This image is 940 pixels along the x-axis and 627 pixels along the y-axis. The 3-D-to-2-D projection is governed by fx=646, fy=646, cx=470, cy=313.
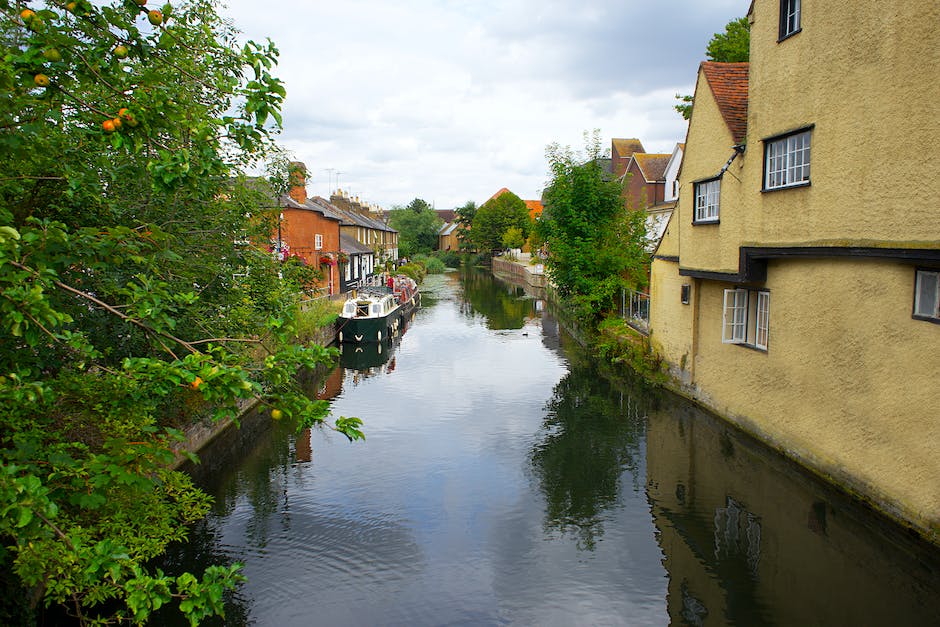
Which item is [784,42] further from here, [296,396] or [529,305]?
[529,305]

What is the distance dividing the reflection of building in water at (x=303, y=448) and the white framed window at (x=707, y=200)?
10.0m

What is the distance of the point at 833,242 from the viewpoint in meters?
10.0

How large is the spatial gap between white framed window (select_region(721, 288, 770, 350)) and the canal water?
2.03 meters

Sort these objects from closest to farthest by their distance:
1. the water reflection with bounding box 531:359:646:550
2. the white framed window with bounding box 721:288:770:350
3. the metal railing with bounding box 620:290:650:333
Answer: the water reflection with bounding box 531:359:646:550
the white framed window with bounding box 721:288:770:350
the metal railing with bounding box 620:290:650:333

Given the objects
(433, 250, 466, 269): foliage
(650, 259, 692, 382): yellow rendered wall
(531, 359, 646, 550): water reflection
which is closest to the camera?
(531, 359, 646, 550): water reflection

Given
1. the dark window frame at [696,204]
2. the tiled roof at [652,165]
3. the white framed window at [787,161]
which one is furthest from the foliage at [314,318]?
the tiled roof at [652,165]

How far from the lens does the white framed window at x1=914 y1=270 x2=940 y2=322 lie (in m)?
8.23

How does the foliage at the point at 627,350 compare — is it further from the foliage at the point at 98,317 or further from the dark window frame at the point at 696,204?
the foliage at the point at 98,317

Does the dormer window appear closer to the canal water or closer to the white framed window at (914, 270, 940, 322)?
the white framed window at (914, 270, 940, 322)

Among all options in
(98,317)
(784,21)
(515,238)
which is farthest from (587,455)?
(515,238)

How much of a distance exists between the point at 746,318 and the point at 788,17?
5.73m

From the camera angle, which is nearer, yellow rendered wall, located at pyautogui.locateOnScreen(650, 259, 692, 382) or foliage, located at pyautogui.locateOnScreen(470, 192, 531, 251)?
yellow rendered wall, located at pyautogui.locateOnScreen(650, 259, 692, 382)

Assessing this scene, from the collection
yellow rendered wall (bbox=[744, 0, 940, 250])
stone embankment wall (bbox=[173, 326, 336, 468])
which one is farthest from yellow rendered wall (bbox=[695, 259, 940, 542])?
stone embankment wall (bbox=[173, 326, 336, 468])

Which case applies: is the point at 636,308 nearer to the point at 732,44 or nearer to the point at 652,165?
the point at 732,44
